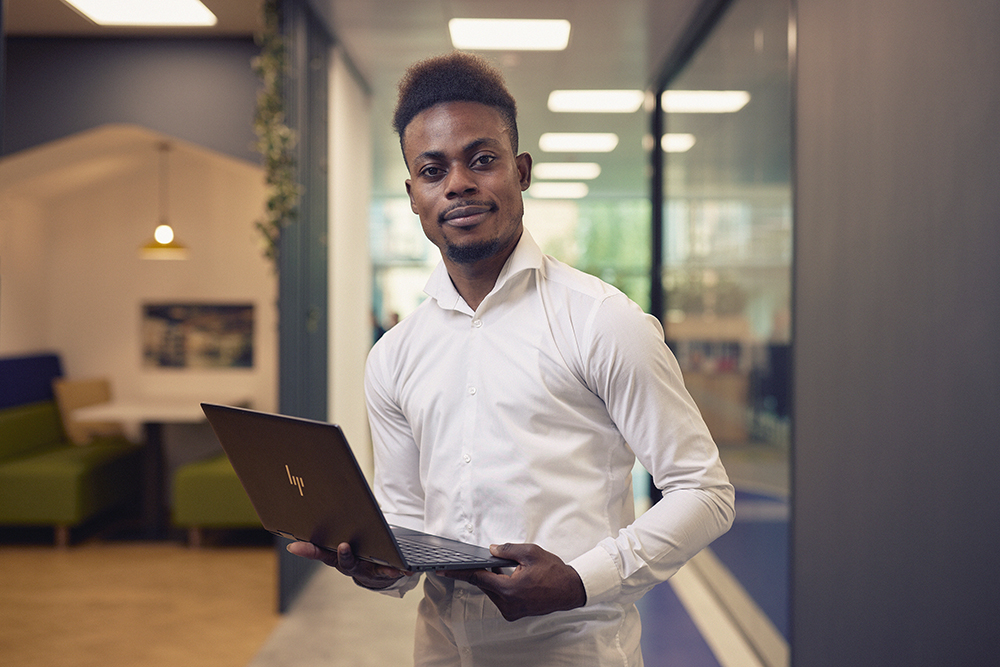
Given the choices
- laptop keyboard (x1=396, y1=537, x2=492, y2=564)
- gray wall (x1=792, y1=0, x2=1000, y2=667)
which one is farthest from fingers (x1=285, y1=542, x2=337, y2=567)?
gray wall (x1=792, y1=0, x2=1000, y2=667)

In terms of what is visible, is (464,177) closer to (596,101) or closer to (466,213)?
(466,213)

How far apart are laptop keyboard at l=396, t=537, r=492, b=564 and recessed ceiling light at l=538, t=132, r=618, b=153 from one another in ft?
22.7

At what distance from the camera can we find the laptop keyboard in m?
1.11

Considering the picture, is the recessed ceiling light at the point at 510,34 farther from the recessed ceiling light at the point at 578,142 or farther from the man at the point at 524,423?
the man at the point at 524,423

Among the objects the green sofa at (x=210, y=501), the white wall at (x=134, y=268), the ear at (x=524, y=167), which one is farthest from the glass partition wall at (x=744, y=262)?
the white wall at (x=134, y=268)

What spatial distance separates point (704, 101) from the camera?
15.1ft

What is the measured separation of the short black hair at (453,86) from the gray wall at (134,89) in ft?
12.3

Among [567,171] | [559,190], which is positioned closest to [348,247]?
[567,171]

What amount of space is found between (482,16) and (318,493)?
3.98 metres

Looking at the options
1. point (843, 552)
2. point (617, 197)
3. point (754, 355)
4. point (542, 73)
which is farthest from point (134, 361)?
point (617, 197)

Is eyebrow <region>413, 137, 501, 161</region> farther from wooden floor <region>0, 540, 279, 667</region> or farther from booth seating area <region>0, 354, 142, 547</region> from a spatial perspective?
booth seating area <region>0, 354, 142, 547</region>

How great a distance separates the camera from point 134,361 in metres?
6.27

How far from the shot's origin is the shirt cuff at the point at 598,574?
3.84 feet

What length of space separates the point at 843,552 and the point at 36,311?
5933 mm
